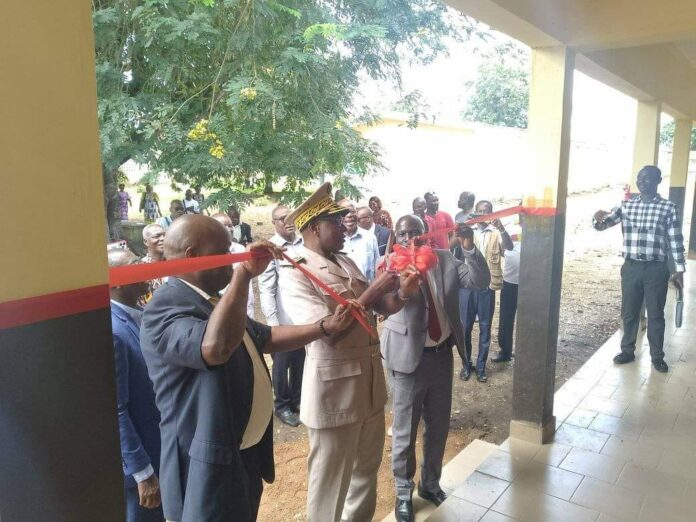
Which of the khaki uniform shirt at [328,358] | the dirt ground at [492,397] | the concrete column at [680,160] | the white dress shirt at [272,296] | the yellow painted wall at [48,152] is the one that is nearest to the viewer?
the yellow painted wall at [48,152]

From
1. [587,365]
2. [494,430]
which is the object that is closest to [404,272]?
[494,430]

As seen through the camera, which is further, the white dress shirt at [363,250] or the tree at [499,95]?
the tree at [499,95]

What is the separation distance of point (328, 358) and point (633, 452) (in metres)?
2.73

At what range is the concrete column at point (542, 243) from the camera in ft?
12.8

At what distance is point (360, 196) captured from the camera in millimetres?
7324

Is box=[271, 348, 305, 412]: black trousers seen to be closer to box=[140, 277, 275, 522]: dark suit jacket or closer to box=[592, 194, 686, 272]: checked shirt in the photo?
box=[140, 277, 275, 522]: dark suit jacket

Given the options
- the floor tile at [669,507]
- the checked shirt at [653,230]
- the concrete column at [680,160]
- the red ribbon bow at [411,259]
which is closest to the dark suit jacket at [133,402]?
the red ribbon bow at [411,259]

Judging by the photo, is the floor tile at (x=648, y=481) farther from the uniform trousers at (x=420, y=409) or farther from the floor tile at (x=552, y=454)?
the uniform trousers at (x=420, y=409)

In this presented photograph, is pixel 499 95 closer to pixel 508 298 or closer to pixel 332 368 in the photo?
pixel 508 298

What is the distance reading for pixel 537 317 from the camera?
4066 millimetres

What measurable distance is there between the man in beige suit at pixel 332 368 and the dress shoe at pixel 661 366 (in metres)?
4.06

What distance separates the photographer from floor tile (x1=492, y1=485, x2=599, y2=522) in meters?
3.21

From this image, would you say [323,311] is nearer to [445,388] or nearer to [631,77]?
[445,388]

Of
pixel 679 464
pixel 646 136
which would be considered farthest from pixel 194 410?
pixel 646 136
